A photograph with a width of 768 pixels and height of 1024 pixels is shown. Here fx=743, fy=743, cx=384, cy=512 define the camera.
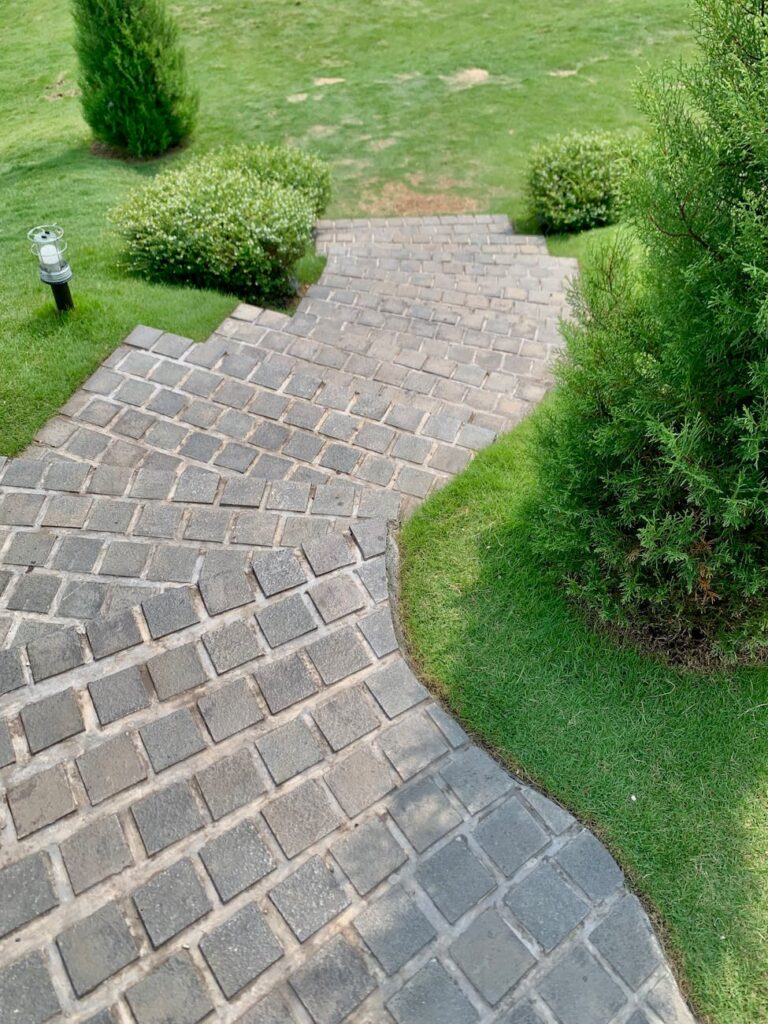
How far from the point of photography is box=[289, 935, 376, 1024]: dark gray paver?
2.57m


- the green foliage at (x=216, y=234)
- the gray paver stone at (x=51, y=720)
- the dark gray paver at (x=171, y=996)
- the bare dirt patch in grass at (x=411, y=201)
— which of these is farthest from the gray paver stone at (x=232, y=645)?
the bare dirt patch in grass at (x=411, y=201)

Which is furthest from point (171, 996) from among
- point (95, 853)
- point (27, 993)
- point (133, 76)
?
point (133, 76)

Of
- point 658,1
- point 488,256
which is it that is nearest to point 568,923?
point 488,256

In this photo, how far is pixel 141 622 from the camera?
11.8 ft

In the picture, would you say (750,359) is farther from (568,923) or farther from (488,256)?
(488,256)

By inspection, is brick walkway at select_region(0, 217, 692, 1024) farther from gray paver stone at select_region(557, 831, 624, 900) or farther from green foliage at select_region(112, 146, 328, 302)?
green foliage at select_region(112, 146, 328, 302)

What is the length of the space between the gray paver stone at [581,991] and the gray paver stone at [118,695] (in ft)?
6.47

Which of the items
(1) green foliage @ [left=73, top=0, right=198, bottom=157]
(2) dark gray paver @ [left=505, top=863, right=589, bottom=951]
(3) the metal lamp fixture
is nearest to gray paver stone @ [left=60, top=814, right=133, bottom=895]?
(2) dark gray paver @ [left=505, top=863, right=589, bottom=951]

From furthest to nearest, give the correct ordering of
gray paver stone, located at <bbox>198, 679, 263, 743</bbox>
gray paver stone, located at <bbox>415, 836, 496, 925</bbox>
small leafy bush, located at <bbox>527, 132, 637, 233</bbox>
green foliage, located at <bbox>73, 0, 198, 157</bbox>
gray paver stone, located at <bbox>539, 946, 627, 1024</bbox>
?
green foliage, located at <bbox>73, 0, 198, 157</bbox>, small leafy bush, located at <bbox>527, 132, 637, 233</bbox>, gray paver stone, located at <bbox>198, 679, 263, 743</bbox>, gray paver stone, located at <bbox>415, 836, 496, 925</bbox>, gray paver stone, located at <bbox>539, 946, 627, 1024</bbox>

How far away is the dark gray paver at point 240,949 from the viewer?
2.62 metres

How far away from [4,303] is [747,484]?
19.1ft

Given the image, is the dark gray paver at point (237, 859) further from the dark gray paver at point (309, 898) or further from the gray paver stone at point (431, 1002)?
the gray paver stone at point (431, 1002)

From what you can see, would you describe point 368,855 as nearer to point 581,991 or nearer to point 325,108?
point 581,991

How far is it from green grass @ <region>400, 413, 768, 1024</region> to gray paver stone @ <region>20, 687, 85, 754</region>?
5.30 ft
